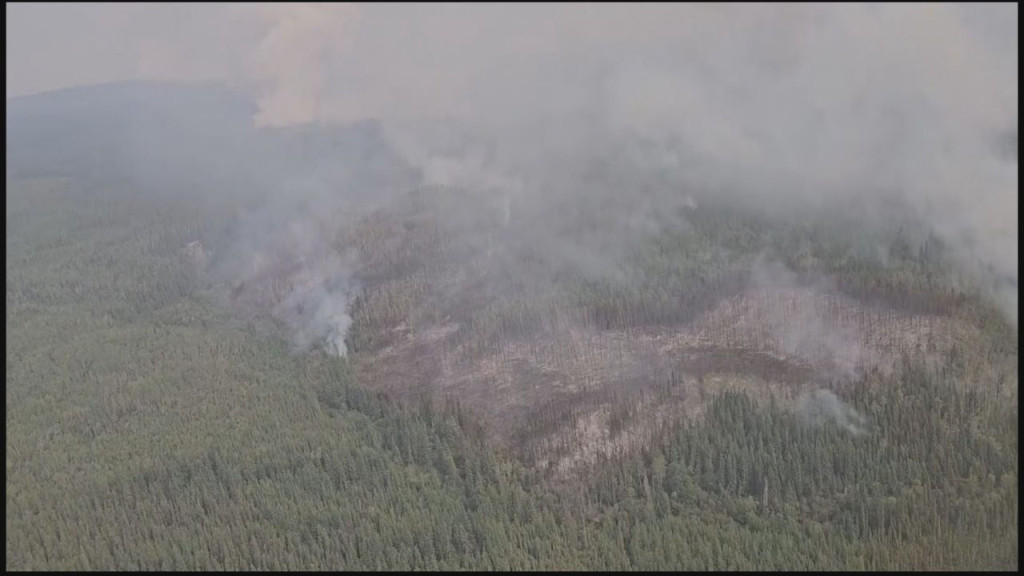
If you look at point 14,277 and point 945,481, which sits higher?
point 14,277

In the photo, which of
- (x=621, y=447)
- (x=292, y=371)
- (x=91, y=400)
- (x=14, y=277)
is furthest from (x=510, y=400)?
(x=14, y=277)

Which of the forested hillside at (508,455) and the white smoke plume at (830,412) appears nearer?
the forested hillside at (508,455)

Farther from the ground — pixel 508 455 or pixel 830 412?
pixel 508 455

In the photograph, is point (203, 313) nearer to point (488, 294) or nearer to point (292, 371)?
point (292, 371)

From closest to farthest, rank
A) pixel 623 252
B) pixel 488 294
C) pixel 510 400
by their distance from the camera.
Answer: pixel 510 400, pixel 488 294, pixel 623 252

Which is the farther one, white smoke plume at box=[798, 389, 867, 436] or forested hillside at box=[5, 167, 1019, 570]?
white smoke plume at box=[798, 389, 867, 436]

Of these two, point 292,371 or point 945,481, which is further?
point 292,371

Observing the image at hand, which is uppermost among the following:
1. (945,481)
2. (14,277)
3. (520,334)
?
(14,277)

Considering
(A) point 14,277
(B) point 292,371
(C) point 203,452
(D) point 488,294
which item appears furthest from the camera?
(A) point 14,277
